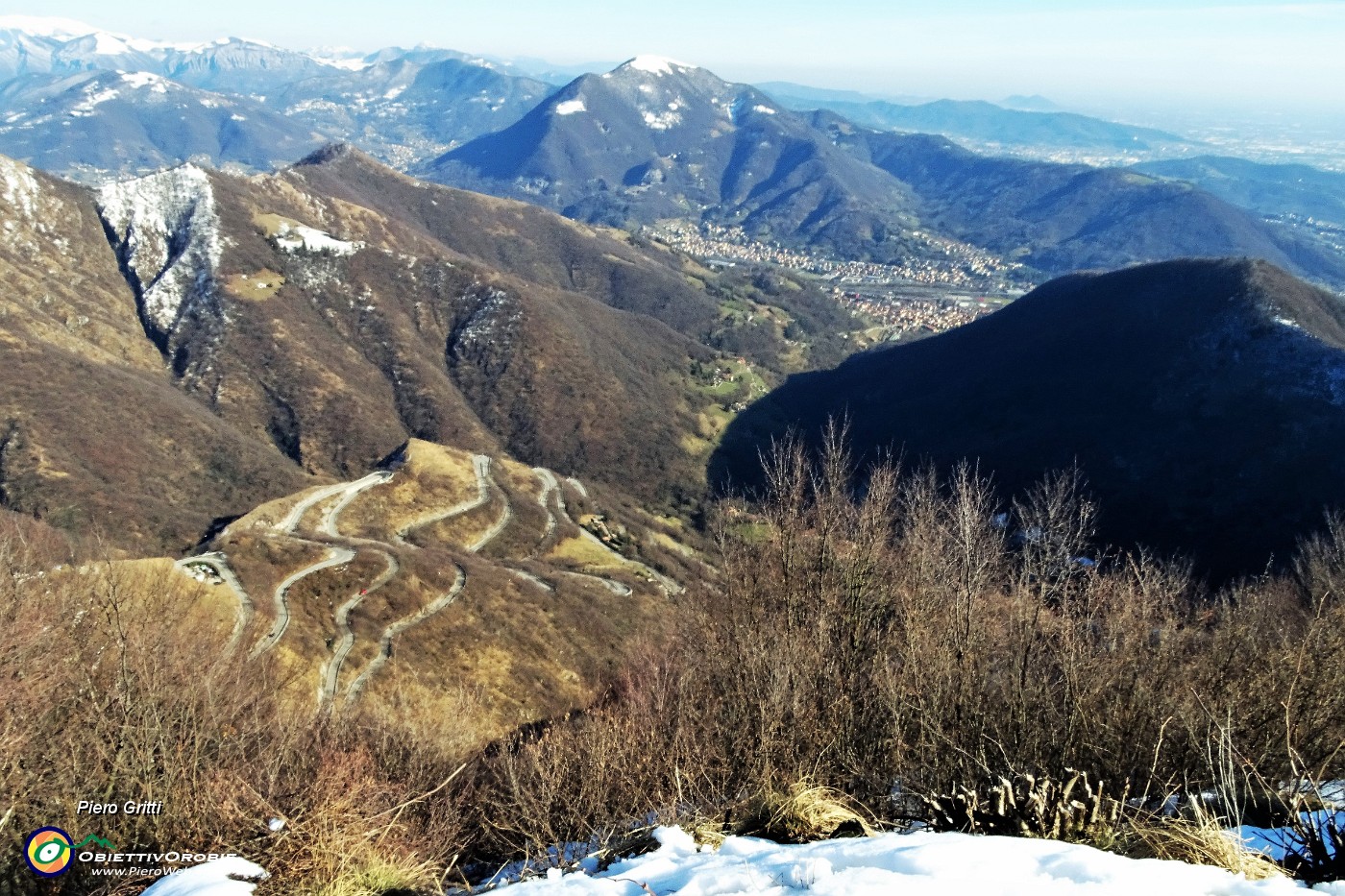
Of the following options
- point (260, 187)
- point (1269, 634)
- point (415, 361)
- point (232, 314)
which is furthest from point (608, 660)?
point (260, 187)

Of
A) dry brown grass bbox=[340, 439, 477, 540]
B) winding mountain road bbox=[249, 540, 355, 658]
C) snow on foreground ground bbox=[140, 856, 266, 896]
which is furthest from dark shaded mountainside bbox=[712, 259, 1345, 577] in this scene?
snow on foreground ground bbox=[140, 856, 266, 896]

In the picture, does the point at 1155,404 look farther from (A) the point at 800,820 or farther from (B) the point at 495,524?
(A) the point at 800,820

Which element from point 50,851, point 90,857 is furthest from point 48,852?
point 90,857

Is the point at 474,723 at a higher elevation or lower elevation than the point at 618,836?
lower

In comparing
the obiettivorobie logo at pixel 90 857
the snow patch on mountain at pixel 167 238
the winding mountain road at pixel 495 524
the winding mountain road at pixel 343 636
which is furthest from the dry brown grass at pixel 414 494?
the snow patch on mountain at pixel 167 238

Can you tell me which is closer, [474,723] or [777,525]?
[777,525]

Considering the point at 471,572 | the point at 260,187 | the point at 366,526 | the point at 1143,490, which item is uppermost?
the point at 260,187

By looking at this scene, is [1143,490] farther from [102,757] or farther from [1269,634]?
[102,757]

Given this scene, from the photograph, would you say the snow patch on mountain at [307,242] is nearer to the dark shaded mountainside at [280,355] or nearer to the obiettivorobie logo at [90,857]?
the dark shaded mountainside at [280,355]
